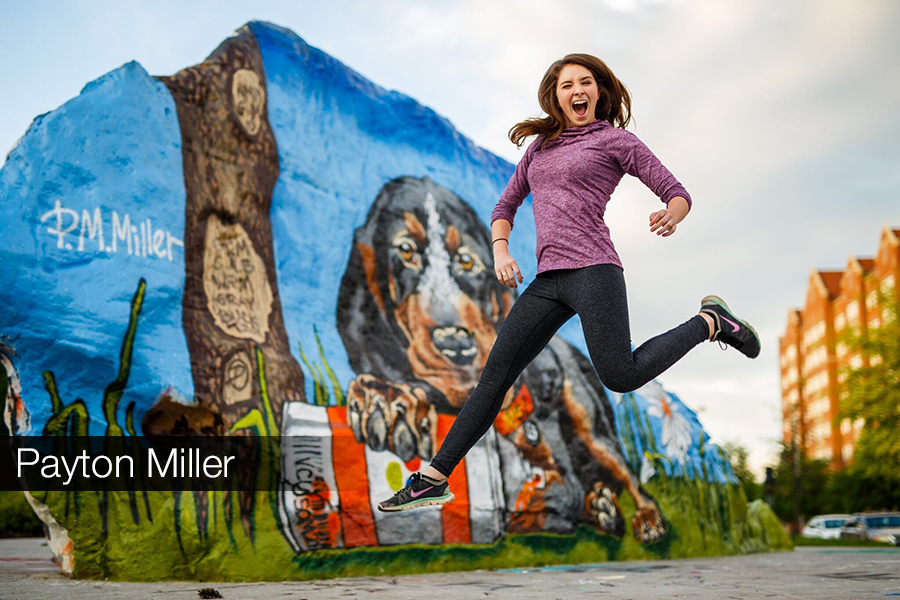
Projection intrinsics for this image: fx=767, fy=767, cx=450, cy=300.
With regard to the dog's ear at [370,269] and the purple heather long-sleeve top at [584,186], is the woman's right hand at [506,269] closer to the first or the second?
the purple heather long-sleeve top at [584,186]

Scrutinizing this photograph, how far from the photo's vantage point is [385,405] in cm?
723

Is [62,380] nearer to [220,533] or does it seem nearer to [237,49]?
[220,533]

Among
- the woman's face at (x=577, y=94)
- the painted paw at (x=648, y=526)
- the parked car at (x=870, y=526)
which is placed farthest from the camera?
the parked car at (x=870, y=526)

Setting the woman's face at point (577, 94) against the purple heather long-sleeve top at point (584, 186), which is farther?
the woman's face at point (577, 94)

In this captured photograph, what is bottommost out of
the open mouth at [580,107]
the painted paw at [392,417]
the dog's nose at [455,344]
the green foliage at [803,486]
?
the green foliage at [803,486]

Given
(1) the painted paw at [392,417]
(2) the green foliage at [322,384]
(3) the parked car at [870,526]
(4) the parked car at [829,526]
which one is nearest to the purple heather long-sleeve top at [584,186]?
(2) the green foliage at [322,384]

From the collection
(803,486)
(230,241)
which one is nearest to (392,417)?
(230,241)

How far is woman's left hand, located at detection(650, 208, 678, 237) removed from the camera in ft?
9.34

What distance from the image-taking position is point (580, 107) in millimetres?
3209

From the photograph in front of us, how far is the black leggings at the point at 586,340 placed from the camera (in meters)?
2.92

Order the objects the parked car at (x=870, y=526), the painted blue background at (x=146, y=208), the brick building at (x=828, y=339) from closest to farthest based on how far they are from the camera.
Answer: the painted blue background at (x=146, y=208), the parked car at (x=870, y=526), the brick building at (x=828, y=339)

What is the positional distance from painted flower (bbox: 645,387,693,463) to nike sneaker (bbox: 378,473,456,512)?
786 centimetres

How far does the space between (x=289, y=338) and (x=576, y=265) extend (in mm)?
4459

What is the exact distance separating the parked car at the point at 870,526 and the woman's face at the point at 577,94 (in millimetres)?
23518
